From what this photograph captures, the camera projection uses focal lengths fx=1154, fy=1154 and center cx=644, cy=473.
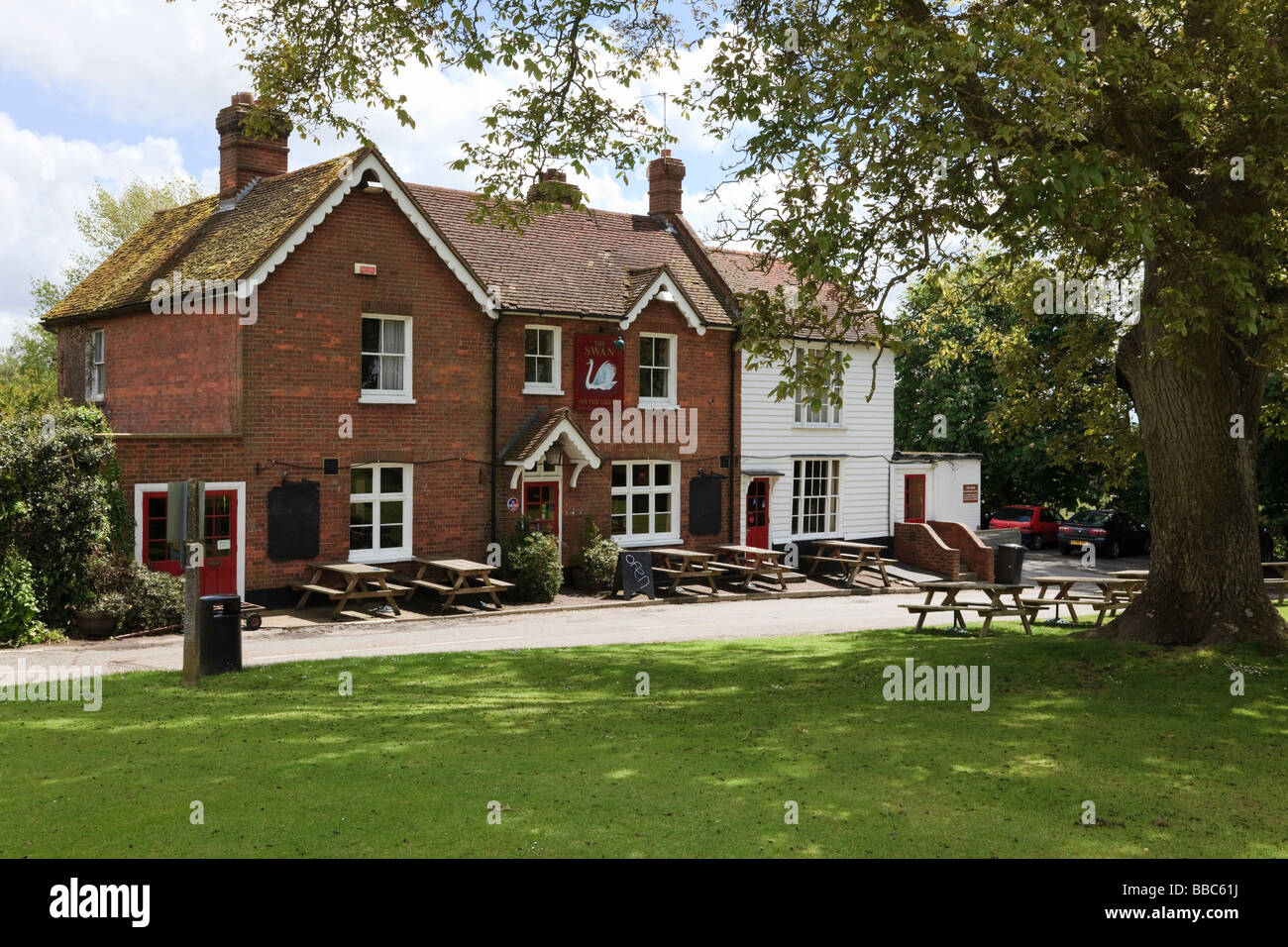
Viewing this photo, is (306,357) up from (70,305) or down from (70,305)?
down

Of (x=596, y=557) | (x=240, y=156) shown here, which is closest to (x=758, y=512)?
(x=596, y=557)

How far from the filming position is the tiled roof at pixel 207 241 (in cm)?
2273

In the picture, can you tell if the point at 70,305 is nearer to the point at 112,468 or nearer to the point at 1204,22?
the point at 112,468

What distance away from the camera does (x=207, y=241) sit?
25.5m

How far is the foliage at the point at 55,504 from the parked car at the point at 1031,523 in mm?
34770

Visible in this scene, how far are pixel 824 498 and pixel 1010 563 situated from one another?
541 cm

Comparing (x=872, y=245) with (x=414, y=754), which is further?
(x=872, y=245)

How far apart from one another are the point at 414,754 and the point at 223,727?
94.7 inches

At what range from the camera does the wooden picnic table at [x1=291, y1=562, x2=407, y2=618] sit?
2198cm

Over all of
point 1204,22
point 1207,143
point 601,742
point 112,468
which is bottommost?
point 601,742

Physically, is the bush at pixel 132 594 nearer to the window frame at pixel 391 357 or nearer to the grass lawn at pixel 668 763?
the grass lawn at pixel 668 763

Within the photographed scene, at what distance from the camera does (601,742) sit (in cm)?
1055

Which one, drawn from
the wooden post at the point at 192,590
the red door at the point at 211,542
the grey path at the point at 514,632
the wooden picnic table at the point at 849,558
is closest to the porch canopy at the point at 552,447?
the grey path at the point at 514,632
